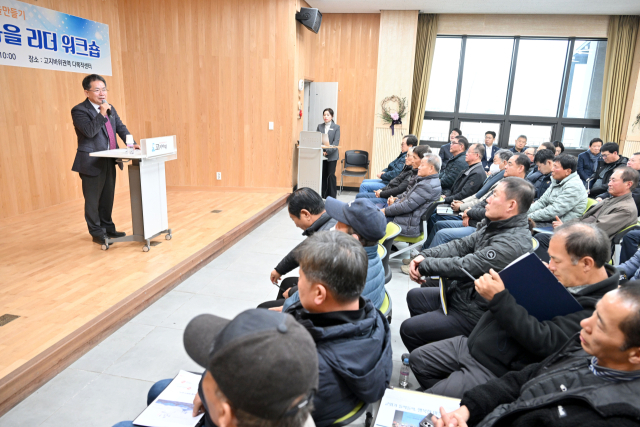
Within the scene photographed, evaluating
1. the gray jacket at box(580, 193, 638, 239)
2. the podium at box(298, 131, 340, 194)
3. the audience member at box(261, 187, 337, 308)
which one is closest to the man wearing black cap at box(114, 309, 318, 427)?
the audience member at box(261, 187, 337, 308)

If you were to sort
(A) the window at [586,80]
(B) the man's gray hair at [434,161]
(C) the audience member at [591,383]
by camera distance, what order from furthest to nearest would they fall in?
1. (A) the window at [586,80]
2. (B) the man's gray hair at [434,161]
3. (C) the audience member at [591,383]

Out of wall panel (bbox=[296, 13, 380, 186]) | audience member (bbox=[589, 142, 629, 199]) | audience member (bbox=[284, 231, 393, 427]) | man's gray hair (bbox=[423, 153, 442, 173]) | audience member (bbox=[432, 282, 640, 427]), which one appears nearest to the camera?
audience member (bbox=[432, 282, 640, 427])

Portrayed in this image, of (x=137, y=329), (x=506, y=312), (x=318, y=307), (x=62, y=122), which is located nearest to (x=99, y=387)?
(x=137, y=329)

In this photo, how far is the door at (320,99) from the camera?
818 centimetres

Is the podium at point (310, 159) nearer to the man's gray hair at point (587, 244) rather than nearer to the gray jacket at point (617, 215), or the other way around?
the gray jacket at point (617, 215)

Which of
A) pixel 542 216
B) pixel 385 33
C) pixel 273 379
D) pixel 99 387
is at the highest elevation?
pixel 385 33

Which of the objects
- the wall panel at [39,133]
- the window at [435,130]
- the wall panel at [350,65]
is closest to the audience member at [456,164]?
the wall panel at [350,65]

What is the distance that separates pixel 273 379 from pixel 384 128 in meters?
7.72

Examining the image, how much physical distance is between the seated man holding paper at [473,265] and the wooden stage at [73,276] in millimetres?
2054

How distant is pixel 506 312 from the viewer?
1.57 m

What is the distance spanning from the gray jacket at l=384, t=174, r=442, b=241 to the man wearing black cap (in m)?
3.29

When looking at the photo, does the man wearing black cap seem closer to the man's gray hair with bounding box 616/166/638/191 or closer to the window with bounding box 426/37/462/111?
the man's gray hair with bounding box 616/166/638/191

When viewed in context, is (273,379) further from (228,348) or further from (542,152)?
(542,152)

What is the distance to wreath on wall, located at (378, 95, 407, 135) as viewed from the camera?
7.89m
